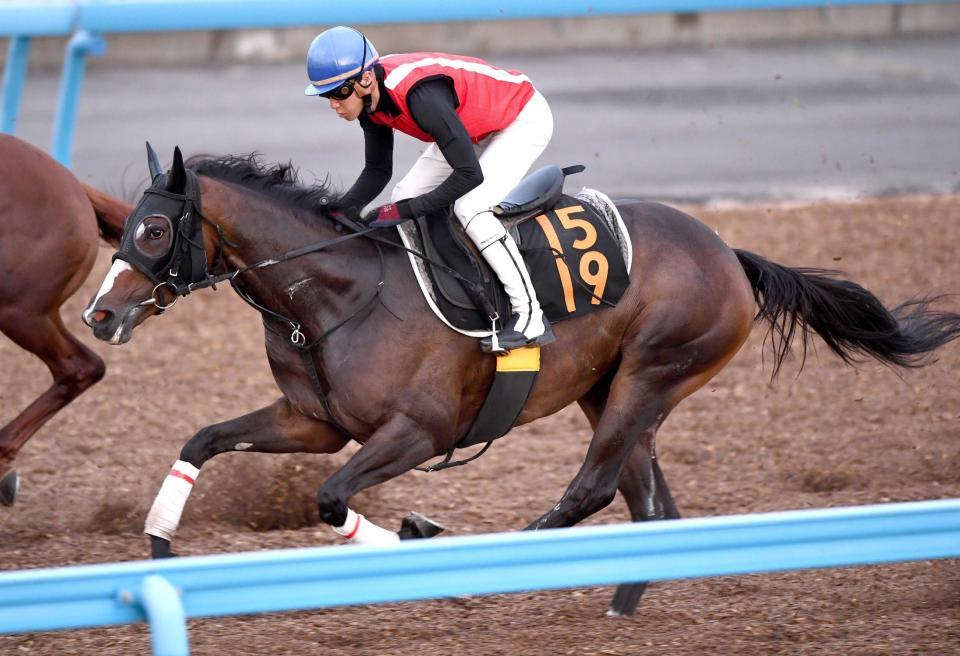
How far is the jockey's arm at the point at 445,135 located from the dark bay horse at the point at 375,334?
368mm

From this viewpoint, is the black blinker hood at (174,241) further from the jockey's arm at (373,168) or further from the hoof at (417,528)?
the hoof at (417,528)

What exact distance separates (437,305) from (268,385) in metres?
3.26

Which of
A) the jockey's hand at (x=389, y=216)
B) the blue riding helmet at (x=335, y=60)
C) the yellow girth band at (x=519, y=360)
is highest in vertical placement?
the blue riding helmet at (x=335, y=60)

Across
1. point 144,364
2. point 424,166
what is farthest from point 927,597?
point 144,364

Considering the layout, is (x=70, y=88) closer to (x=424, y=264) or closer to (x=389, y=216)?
(x=389, y=216)

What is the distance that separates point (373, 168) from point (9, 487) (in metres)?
2.35

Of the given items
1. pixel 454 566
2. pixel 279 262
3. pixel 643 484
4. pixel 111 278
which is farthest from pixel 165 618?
pixel 643 484

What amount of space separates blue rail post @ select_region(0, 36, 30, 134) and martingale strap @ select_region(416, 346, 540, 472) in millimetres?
5406

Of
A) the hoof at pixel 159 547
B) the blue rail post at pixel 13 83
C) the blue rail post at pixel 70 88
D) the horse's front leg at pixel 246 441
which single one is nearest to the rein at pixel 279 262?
the horse's front leg at pixel 246 441

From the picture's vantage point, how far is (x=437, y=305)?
475 cm

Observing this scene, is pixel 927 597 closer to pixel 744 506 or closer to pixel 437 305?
pixel 744 506

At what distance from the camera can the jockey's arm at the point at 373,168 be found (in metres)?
4.94

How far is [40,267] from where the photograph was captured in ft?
19.1

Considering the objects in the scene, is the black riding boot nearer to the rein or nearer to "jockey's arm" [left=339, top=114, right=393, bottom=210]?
the rein
